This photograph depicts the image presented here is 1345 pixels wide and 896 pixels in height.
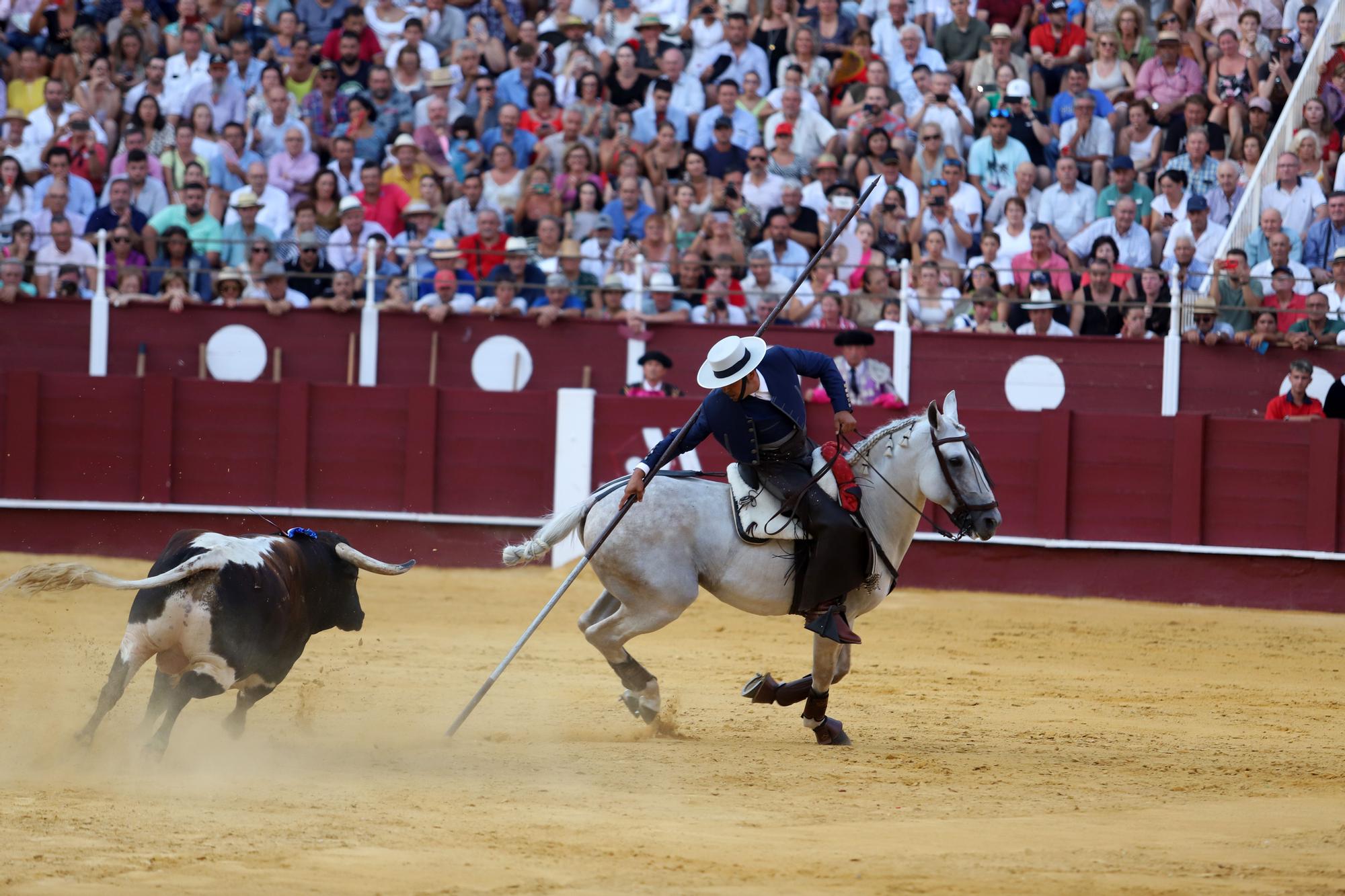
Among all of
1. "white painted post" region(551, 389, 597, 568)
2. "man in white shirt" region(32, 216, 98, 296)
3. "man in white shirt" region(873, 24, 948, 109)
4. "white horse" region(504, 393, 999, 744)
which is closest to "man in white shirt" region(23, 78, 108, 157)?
"man in white shirt" region(32, 216, 98, 296)

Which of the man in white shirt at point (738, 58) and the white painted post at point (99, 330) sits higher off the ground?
the man in white shirt at point (738, 58)

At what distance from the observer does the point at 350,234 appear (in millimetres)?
14562

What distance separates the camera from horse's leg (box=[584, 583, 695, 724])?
7.64m

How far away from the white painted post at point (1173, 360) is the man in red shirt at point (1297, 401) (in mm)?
777

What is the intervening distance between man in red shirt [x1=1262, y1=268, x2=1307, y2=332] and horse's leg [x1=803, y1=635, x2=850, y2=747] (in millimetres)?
6794

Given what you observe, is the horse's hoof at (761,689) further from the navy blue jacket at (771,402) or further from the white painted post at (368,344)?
the white painted post at (368,344)

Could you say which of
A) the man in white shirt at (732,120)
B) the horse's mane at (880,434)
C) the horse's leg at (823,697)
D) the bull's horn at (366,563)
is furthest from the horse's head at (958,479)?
the man in white shirt at (732,120)

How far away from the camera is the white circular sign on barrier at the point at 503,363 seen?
14.4 meters

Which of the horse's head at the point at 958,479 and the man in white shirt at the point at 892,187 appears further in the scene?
the man in white shirt at the point at 892,187

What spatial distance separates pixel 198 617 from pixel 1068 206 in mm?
9826

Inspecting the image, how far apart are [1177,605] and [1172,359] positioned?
2.01 m

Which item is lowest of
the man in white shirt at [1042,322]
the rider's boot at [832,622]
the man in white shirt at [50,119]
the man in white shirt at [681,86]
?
the rider's boot at [832,622]

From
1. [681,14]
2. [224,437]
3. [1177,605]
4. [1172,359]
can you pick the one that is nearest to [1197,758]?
[1177,605]

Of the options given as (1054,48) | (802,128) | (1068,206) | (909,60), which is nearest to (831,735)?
(1068,206)
